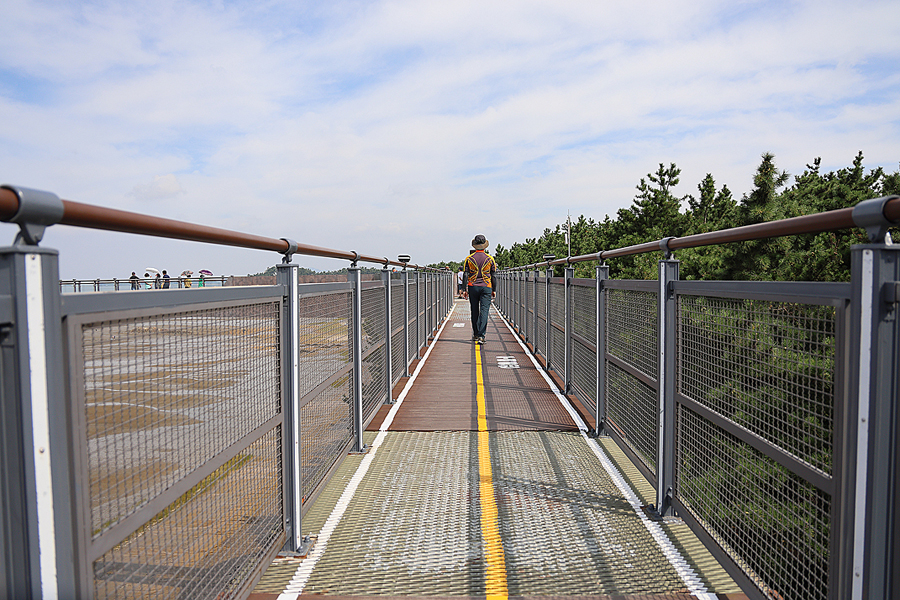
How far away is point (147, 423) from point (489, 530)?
2606 mm

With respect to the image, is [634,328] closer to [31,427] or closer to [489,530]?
[489,530]

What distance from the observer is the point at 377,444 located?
590 centimetres

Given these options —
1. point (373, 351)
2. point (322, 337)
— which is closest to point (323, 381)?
point (322, 337)

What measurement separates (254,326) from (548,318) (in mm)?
7975

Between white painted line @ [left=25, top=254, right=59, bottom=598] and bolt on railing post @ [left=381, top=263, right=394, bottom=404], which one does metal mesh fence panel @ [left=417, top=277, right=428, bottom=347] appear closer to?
bolt on railing post @ [left=381, top=263, right=394, bottom=404]

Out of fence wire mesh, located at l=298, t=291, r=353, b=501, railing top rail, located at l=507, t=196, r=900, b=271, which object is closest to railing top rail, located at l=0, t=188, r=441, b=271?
fence wire mesh, located at l=298, t=291, r=353, b=501

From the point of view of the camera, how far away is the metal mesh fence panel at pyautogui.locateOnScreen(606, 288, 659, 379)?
4500mm

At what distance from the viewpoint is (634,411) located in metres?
5.06

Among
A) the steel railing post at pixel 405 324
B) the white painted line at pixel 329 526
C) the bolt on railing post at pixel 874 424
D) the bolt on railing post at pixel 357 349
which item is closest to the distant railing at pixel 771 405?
the bolt on railing post at pixel 874 424

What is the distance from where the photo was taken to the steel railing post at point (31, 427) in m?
1.49

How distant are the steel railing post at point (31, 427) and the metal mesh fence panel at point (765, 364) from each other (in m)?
2.68

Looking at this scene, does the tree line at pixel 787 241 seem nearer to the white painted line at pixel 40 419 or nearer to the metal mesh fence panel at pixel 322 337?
the metal mesh fence panel at pixel 322 337

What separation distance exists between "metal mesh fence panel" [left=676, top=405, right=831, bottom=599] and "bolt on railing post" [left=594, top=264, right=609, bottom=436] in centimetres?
196

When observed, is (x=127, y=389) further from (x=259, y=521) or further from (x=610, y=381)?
(x=610, y=381)
